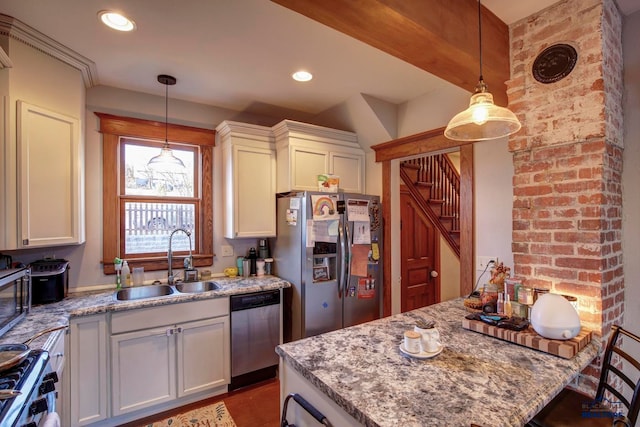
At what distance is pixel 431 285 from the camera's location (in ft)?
12.8

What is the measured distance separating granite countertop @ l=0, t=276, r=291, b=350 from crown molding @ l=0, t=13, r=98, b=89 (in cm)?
144

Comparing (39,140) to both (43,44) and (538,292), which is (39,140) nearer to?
(43,44)

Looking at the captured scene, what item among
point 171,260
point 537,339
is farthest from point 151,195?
point 537,339

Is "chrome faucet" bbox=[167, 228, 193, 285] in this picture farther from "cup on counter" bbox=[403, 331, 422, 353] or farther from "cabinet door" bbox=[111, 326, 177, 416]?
"cup on counter" bbox=[403, 331, 422, 353]

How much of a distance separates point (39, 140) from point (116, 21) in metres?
0.88

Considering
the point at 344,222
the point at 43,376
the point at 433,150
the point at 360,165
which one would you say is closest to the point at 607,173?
the point at 433,150

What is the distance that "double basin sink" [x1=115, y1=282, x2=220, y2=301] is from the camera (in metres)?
2.59

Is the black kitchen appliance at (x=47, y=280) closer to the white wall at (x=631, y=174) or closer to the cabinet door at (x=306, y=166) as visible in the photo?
the cabinet door at (x=306, y=166)

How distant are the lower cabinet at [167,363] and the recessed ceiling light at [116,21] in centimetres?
198

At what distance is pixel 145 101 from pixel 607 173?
3.41 m

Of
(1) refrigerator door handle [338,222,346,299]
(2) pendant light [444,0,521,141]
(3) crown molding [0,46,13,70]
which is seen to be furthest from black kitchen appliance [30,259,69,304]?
(2) pendant light [444,0,521,141]

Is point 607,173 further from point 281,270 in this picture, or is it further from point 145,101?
point 145,101

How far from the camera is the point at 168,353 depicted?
2328 mm

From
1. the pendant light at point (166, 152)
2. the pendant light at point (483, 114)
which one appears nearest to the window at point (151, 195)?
the pendant light at point (166, 152)
